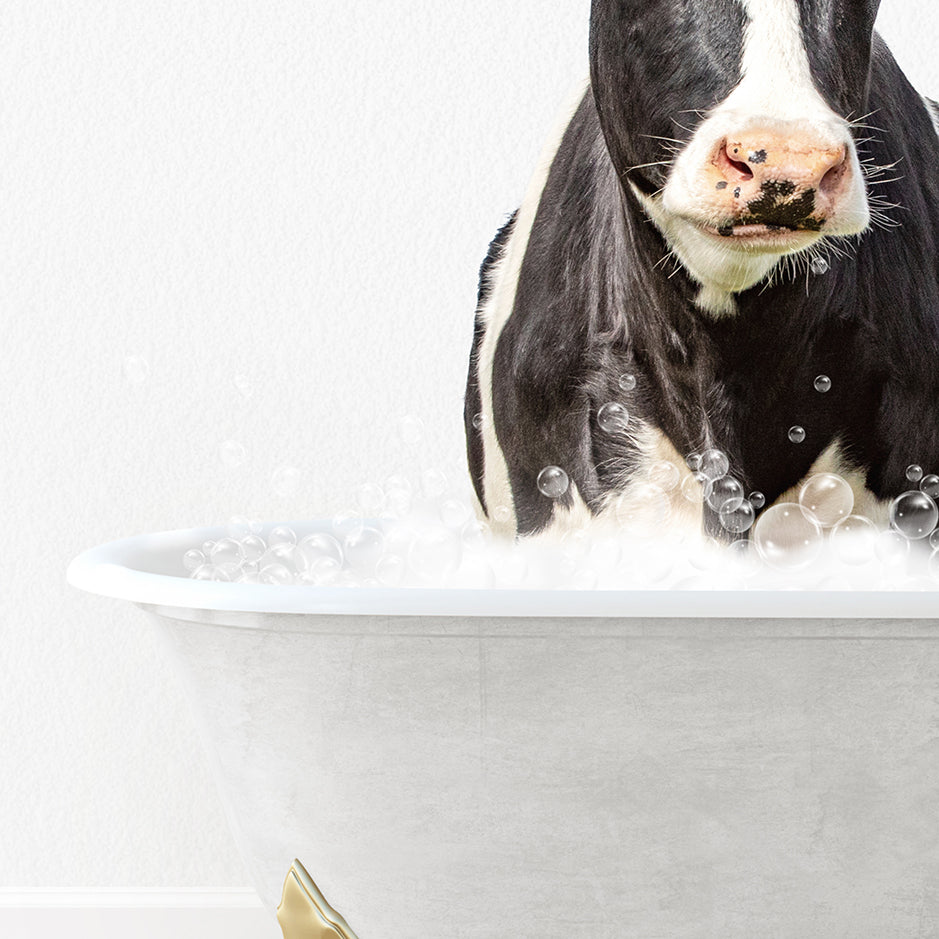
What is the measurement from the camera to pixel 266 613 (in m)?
0.79

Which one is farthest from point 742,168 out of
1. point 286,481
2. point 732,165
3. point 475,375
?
point 286,481

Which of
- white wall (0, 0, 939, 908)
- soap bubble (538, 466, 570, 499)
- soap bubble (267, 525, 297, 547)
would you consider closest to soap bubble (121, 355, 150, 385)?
white wall (0, 0, 939, 908)

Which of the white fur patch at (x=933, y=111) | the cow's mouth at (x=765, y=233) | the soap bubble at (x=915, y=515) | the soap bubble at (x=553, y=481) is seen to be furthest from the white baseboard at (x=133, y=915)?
the white fur patch at (x=933, y=111)

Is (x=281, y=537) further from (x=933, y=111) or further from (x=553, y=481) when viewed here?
(x=933, y=111)

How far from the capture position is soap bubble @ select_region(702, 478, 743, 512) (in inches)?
40.9

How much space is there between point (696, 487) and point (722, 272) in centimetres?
21

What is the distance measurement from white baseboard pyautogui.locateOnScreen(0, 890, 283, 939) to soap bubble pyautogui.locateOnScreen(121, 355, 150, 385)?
627 mm

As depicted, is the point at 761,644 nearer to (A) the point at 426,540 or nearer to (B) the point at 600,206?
(A) the point at 426,540

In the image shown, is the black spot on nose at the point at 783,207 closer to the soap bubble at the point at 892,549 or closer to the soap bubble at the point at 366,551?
the soap bubble at the point at 892,549

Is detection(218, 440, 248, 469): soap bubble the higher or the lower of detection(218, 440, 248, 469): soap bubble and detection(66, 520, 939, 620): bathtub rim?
the lower

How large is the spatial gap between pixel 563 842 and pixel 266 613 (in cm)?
26

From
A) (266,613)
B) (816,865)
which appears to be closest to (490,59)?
(266,613)

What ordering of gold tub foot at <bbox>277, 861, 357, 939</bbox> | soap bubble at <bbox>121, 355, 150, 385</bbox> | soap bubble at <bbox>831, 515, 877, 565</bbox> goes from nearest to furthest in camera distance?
gold tub foot at <bbox>277, 861, 357, 939</bbox> < soap bubble at <bbox>831, 515, 877, 565</bbox> < soap bubble at <bbox>121, 355, 150, 385</bbox>

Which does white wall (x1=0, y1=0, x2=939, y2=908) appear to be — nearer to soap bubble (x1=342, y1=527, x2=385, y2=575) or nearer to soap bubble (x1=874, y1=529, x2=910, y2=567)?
soap bubble (x1=342, y1=527, x2=385, y2=575)
